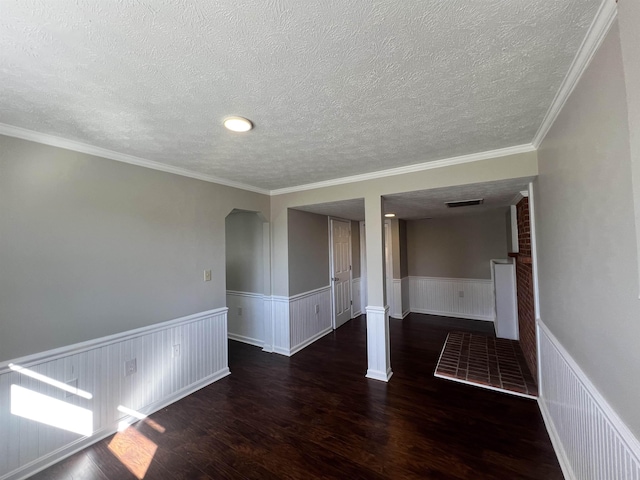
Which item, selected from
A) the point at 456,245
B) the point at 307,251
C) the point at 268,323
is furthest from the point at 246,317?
the point at 456,245

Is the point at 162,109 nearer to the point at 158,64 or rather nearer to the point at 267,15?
the point at 158,64

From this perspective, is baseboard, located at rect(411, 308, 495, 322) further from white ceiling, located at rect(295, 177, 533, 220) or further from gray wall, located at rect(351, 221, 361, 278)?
white ceiling, located at rect(295, 177, 533, 220)

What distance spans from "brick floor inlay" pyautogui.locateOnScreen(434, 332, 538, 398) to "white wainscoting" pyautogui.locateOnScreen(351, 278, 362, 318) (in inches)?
75.4

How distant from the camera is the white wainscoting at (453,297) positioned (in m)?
5.22

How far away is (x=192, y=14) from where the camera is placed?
3.03 feet

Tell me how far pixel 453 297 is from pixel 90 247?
19.4 feet

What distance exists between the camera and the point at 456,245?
558cm

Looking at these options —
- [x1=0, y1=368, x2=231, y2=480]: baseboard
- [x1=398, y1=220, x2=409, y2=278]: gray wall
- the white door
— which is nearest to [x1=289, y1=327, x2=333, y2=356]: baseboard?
the white door

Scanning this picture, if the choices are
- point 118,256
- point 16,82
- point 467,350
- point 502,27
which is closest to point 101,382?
point 118,256

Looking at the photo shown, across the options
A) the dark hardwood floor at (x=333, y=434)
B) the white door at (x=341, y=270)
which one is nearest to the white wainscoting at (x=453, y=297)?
the white door at (x=341, y=270)

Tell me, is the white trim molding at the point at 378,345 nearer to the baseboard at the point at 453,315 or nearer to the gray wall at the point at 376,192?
the gray wall at the point at 376,192

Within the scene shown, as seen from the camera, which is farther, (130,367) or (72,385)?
(130,367)

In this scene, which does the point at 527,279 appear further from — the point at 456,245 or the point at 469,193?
the point at 456,245

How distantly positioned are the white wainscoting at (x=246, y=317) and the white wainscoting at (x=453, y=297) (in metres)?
3.57
